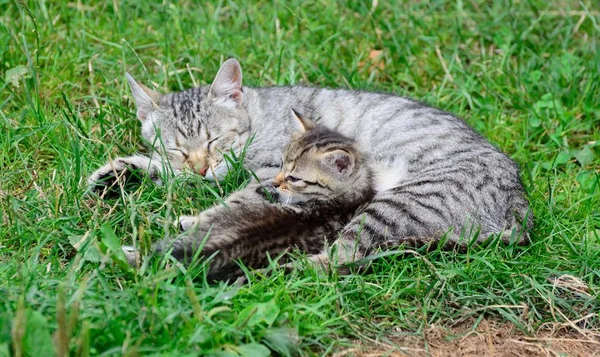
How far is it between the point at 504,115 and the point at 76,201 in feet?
11.6

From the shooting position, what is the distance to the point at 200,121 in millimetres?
5500

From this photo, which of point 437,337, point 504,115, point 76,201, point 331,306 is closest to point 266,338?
point 331,306

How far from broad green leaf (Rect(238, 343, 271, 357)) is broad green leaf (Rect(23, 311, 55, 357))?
0.82m

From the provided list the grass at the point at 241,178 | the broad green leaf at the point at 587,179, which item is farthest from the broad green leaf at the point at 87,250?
the broad green leaf at the point at 587,179

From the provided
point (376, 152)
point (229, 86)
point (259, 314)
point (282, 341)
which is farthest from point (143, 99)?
point (282, 341)

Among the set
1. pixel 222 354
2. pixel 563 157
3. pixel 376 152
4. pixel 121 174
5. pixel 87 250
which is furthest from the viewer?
pixel 563 157

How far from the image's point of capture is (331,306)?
3.94 m

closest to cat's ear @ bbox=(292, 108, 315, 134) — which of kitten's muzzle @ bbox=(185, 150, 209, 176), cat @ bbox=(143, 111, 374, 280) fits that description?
cat @ bbox=(143, 111, 374, 280)

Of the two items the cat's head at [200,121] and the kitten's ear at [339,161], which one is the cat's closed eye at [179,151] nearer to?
the cat's head at [200,121]

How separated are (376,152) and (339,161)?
559 millimetres

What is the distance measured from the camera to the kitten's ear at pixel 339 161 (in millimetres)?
4906

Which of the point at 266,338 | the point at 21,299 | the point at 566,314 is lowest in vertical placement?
the point at 566,314

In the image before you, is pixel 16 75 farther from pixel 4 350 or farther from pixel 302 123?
pixel 4 350

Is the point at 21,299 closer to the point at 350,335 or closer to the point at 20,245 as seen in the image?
the point at 20,245
